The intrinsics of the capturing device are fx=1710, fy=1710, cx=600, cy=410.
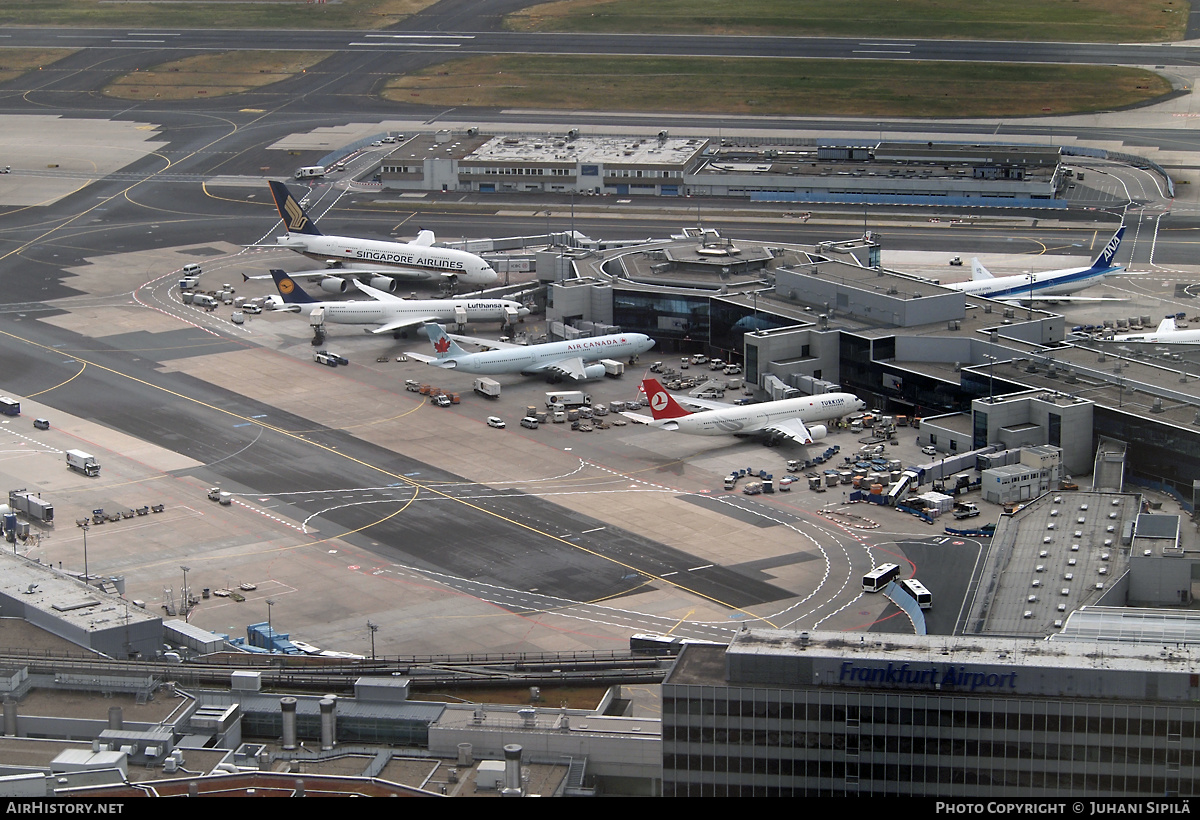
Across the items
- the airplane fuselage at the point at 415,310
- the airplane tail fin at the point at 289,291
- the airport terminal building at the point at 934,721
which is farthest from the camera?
the airplane tail fin at the point at 289,291

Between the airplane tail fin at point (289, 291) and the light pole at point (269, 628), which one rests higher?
the airplane tail fin at point (289, 291)

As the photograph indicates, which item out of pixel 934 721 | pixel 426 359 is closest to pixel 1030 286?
pixel 426 359

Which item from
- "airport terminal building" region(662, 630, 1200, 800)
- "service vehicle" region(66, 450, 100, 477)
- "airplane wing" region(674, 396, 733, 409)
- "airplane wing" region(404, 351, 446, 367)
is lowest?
"service vehicle" region(66, 450, 100, 477)

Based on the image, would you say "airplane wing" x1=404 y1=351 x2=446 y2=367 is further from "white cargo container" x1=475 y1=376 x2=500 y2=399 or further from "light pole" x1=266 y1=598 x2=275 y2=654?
"light pole" x1=266 y1=598 x2=275 y2=654

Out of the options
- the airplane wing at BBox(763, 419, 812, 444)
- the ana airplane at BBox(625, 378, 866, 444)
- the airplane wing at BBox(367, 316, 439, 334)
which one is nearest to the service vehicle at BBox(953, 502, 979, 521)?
the airplane wing at BBox(763, 419, 812, 444)

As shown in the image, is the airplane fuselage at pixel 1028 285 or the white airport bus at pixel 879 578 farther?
the airplane fuselage at pixel 1028 285

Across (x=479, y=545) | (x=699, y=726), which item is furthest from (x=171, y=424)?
(x=699, y=726)

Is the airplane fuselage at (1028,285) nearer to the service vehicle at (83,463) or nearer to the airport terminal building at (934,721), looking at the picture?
the service vehicle at (83,463)

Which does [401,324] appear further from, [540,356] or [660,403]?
[660,403]

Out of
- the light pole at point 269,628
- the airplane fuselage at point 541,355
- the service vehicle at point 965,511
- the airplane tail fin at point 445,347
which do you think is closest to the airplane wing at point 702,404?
the airplane fuselage at point 541,355
